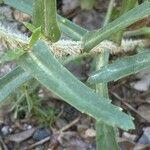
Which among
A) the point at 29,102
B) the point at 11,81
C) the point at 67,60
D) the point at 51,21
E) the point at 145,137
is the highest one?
the point at 51,21

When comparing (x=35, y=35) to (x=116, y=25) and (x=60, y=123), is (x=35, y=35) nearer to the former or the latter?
(x=116, y=25)

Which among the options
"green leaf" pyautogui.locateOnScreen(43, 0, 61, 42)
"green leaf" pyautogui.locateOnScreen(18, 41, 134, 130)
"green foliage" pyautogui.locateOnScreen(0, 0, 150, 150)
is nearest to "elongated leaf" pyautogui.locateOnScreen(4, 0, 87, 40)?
"green foliage" pyautogui.locateOnScreen(0, 0, 150, 150)

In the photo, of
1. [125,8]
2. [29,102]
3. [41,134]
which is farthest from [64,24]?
[41,134]

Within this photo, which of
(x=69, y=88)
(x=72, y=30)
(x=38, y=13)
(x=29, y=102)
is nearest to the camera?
(x=69, y=88)

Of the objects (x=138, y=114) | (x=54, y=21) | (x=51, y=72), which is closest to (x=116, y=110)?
(x=51, y=72)

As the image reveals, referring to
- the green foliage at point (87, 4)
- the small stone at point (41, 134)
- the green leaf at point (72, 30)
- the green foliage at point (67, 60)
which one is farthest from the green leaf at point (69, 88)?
the green foliage at point (87, 4)

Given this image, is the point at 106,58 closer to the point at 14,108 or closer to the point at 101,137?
the point at 101,137
